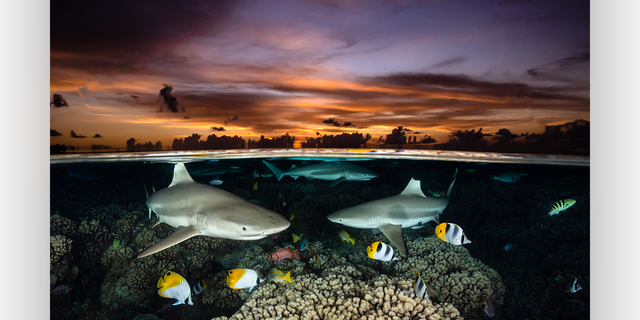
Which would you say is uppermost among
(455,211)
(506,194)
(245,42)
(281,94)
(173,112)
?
(245,42)

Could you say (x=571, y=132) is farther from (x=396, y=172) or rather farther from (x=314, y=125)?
(x=396, y=172)

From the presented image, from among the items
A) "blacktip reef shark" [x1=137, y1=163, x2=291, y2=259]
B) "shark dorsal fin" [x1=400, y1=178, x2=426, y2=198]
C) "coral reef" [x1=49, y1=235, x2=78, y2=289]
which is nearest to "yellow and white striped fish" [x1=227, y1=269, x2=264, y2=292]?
"blacktip reef shark" [x1=137, y1=163, x2=291, y2=259]

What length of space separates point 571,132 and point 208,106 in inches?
411

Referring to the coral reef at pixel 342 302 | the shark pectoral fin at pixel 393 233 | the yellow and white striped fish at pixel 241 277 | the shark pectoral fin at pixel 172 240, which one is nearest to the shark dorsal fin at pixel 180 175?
the shark pectoral fin at pixel 172 240

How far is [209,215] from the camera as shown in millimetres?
3289

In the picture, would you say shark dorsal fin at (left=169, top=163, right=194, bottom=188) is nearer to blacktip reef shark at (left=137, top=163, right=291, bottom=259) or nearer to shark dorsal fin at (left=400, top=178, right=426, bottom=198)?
blacktip reef shark at (left=137, top=163, right=291, bottom=259)

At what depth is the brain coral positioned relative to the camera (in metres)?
4.52

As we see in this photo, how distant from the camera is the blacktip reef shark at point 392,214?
4.76 m

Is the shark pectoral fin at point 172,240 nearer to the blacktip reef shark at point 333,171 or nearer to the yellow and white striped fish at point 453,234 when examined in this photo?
the yellow and white striped fish at point 453,234

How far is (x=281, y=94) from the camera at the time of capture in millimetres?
6641

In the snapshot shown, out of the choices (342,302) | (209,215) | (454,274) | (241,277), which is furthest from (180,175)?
(454,274)

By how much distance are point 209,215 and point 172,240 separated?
0.51 m

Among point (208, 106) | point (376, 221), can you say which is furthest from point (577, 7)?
point (208, 106)

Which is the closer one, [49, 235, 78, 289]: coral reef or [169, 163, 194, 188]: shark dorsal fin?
[169, 163, 194, 188]: shark dorsal fin
